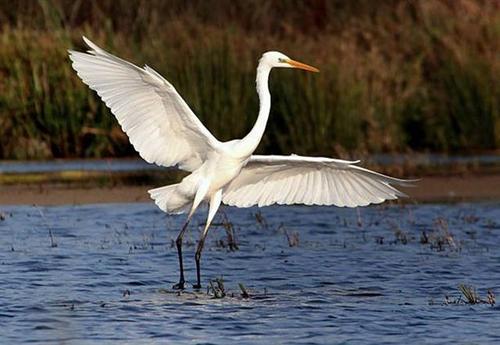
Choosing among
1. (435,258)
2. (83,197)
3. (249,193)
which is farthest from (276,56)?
(83,197)

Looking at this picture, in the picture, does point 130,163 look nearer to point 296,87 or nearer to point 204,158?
point 296,87

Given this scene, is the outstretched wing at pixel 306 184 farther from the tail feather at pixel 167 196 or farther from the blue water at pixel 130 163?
the blue water at pixel 130 163

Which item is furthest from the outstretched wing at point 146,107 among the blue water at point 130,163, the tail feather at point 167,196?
the blue water at point 130,163

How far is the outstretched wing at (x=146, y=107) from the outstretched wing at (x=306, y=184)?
656mm

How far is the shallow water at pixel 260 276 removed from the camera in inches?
332

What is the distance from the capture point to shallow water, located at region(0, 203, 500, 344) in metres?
8.44

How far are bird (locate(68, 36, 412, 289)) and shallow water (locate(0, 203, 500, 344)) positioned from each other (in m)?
0.57

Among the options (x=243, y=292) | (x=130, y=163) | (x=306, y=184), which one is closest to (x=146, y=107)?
(x=243, y=292)

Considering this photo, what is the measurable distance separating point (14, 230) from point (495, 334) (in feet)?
19.2

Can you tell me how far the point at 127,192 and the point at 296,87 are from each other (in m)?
3.08

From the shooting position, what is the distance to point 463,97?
18406mm

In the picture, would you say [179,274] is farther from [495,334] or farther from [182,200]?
[495,334]

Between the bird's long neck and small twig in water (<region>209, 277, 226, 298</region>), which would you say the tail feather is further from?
small twig in water (<region>209, 277, 226, 298</region>)

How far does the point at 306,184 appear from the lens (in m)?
11.2
